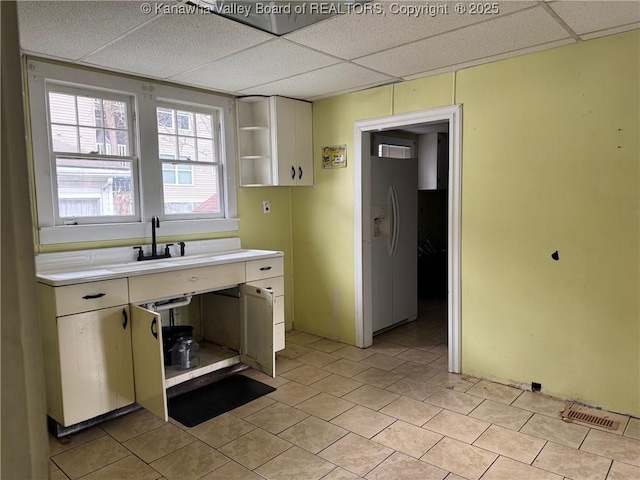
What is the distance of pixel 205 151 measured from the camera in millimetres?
3945

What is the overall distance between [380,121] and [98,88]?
2138 millimetres

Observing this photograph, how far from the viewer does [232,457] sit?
2461 millimetres

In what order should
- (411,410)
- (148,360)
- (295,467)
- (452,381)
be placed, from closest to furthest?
(295,467) < (148,360) < (411,410) < (452,381)

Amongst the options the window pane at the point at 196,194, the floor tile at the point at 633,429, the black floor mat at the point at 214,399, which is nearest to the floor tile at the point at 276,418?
the black floor mat at the point at 214,399

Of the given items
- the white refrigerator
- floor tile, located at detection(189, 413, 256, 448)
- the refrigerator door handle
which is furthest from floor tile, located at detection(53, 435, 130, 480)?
the refrigerator door handle

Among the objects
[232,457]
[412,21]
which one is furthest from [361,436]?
[412,21]

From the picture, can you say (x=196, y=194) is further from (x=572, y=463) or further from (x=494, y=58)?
(x=572, y=463)

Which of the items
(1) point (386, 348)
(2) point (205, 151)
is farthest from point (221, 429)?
(2) point (205, 151)

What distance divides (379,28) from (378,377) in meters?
2.42

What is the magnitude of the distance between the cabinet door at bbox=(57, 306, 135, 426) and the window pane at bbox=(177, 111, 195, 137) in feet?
5.35

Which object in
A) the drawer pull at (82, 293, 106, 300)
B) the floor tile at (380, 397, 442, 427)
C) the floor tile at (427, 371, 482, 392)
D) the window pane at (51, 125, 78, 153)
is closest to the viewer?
the drawer pull at (82, 293, 106, 300)

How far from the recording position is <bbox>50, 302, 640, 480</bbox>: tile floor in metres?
2.31

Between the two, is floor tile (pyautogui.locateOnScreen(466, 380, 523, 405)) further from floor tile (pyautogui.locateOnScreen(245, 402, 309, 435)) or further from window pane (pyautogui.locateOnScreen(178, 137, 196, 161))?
window pane (pyautogui.locateOnScreen(178, 137, 196, 161))

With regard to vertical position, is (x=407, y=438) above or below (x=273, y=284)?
below
